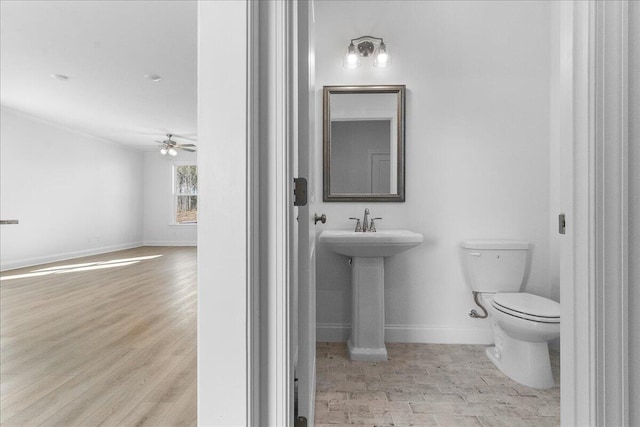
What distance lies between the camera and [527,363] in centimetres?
179

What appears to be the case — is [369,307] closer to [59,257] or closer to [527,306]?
[527,306]

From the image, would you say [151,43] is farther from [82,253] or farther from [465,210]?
[82,253]

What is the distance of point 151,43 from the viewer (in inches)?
122

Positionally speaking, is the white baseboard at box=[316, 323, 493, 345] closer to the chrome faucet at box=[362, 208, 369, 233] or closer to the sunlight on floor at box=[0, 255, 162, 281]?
the chrome faucet at box=[362, 208, 369, 233]

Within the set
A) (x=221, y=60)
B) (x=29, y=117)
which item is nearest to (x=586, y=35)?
(x=221, y=60)

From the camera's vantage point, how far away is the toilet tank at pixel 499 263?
2195mm

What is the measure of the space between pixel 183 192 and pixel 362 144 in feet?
24.0

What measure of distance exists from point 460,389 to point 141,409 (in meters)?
1.59

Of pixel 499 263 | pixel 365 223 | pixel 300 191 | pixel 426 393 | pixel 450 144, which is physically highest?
pixel 450 144

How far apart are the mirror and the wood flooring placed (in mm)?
1496

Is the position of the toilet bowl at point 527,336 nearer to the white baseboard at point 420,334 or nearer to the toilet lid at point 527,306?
the toilet lid at point 527,306

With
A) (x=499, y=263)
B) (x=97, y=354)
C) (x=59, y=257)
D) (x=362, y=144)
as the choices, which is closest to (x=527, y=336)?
(x=499, y=263)

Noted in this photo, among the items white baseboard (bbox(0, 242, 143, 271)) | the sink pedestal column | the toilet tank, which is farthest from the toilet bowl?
white baseboard (bbox(0, 242, 143, 271))

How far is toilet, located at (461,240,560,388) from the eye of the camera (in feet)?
5.68
